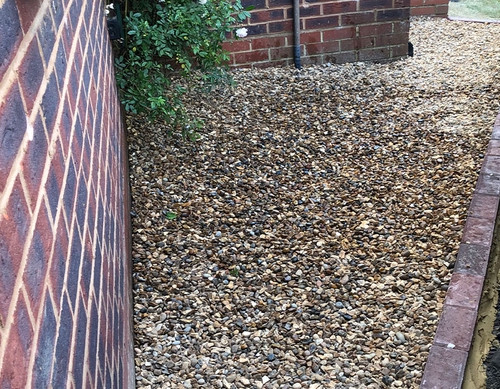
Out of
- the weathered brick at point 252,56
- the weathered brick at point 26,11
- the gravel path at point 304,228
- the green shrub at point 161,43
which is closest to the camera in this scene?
the weathered brick at point 26,11

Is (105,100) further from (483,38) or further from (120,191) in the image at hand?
(483,38)

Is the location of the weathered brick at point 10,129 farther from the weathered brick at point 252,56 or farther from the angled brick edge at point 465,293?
the weathered brick at point 252,56

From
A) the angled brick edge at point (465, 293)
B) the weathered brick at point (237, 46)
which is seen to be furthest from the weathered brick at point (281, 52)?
the angled brick edge at point (465, 293)

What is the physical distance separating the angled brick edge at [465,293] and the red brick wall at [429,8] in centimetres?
422

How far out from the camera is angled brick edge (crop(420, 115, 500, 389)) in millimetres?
2166

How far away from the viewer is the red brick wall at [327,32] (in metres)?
5.16

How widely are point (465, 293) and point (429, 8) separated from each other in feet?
18.0

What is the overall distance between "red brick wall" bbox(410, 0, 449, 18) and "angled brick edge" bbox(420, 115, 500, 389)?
4216 millimetres

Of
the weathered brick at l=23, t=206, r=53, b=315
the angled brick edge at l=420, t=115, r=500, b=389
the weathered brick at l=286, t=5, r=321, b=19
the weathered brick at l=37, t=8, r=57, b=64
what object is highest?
the weathered brick at l=37, t=8, r=57, b=64

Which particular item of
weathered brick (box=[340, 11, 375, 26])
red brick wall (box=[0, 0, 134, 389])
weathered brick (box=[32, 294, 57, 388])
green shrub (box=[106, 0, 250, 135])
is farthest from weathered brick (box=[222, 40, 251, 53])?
weathered brick (box=[32, 294, 57, 388])

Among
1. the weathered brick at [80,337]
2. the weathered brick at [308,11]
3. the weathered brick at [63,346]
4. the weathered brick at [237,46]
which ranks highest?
the weathered brick at [308,11]

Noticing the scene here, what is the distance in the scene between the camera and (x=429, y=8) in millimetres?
7047

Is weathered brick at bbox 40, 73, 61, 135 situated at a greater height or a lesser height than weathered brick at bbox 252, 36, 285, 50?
greater

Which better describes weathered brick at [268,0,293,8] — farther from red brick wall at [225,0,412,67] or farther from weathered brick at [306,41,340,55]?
weathered brick at [306,41,340,55]
